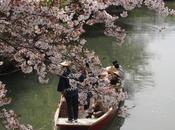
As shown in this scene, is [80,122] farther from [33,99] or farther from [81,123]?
[33,99]

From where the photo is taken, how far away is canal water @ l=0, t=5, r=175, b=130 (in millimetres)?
15214

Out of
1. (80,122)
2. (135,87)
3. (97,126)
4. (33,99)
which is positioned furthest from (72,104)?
(135,87)

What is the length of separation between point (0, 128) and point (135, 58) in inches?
469

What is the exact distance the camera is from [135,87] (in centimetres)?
1895

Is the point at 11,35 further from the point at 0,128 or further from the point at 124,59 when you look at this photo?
the point at 124,59

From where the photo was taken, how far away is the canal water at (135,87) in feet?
49.9

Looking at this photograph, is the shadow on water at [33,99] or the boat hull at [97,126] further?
the shadow on water at [33,99]

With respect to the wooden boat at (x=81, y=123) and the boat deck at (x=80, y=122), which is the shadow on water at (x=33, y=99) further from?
the boat deck at (x=80, y=122)

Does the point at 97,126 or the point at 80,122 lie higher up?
the point at 80,122

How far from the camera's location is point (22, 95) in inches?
693

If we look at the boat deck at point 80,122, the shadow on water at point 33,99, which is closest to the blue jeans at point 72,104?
the boat deck at point 80,122

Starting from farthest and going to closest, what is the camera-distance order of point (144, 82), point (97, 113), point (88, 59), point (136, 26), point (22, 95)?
point (136, 26) → point (144, 82) → point (22, 95) → point (97, 113) → point (88, 59)

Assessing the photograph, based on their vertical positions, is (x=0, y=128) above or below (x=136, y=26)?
below

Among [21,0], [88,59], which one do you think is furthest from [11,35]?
[88,59]
